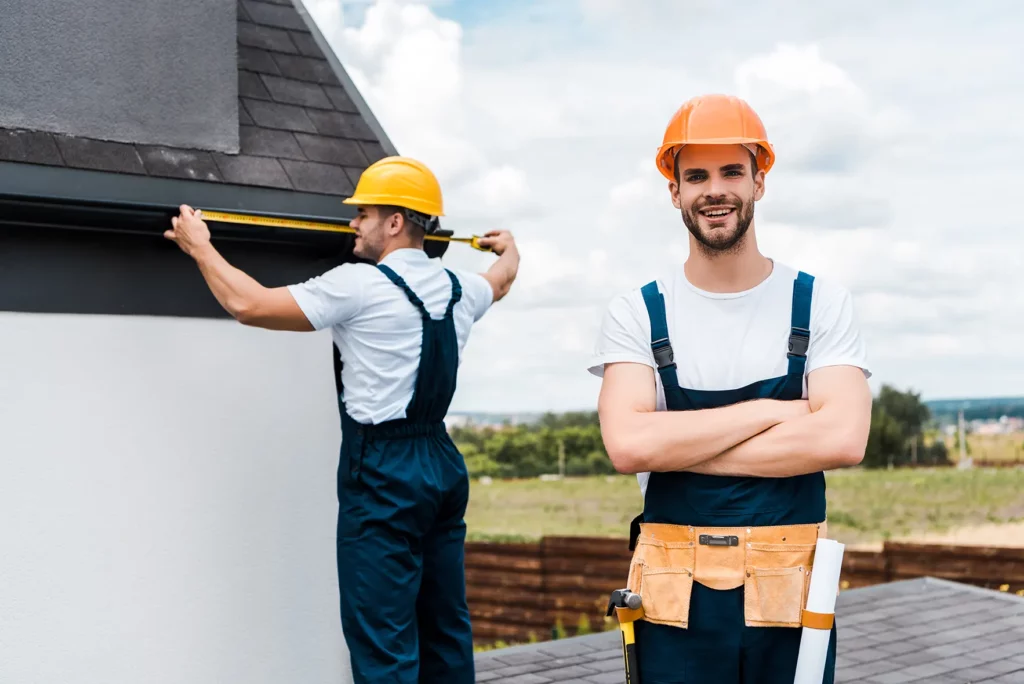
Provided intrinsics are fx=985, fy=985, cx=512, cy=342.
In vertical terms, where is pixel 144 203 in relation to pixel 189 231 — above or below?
above

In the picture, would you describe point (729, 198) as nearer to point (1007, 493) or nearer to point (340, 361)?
point (340, 361)

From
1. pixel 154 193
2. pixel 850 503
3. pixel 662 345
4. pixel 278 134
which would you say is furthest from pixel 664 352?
pixel 850 503

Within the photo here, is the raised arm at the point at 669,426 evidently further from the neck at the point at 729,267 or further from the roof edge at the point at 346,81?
the roof edge at the point at 346,81

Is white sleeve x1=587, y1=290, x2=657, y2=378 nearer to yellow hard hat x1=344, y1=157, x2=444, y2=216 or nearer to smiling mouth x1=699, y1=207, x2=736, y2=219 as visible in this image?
smiling mouth x1=699, y1=207, x2=736, y2=219

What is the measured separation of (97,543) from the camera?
392cm

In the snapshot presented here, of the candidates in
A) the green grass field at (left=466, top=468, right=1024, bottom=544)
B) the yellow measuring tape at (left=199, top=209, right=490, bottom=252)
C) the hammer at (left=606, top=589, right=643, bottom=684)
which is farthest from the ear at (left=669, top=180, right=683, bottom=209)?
the green grass field at (left=466, top=468, right=1024, bottom=544)

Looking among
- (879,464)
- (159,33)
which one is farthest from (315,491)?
(879,464)

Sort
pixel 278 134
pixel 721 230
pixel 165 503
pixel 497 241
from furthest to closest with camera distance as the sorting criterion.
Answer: pixel 497 241 < pixel 278 134 < pixel 165 503 < pixel 721 230

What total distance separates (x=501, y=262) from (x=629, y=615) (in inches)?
96.7

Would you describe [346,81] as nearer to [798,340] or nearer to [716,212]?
[716,212]

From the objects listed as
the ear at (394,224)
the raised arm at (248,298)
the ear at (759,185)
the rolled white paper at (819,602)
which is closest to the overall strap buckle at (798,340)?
the ear at (759,185)

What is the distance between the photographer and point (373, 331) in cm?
377

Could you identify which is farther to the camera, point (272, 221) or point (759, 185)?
point (272, 221)

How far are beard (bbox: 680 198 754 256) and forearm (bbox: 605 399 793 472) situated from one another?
39 cm
